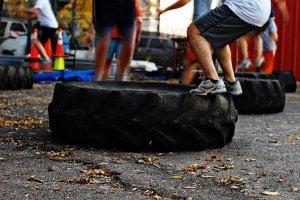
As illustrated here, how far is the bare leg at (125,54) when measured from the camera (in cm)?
557

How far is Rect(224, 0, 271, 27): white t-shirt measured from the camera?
4.15 metres

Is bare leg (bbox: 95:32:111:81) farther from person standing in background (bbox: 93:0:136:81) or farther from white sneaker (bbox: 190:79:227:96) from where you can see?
white sneaker (bbox: 190:79:227:96)

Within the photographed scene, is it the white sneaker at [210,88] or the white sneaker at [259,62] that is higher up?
the white sneaker at [210,88]

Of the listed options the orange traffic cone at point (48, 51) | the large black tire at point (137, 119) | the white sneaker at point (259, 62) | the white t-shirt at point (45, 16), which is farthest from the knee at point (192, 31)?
the orange traffic cone at point (48, 51)

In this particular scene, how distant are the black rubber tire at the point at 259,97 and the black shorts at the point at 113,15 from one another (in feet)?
4.62

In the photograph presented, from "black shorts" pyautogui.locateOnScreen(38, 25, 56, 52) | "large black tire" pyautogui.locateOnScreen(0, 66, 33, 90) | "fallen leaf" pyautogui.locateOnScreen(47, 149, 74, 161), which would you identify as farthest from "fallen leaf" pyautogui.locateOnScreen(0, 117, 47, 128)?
"black shorts" pyautogui.locateOnScreen(38, 25, 56, 52)

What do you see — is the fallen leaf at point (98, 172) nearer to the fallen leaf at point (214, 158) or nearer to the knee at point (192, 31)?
the fallen leaf at point (214, 158)

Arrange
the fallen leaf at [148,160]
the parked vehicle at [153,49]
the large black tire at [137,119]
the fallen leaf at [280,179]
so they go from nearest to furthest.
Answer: the fallen leaf at [280,179]
the fallen leaf at [148,160]
the large black tire at [137,119]
the parked vehicle at [153,49]

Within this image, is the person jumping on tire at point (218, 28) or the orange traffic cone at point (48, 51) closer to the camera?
the person jumping on tire at point (218, 28)

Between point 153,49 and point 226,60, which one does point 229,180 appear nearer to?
point 226,60

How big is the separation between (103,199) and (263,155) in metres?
1.44

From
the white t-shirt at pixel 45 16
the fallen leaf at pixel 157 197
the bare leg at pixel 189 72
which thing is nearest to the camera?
the fallen leaf at pixel 157 197

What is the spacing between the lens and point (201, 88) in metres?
4.11

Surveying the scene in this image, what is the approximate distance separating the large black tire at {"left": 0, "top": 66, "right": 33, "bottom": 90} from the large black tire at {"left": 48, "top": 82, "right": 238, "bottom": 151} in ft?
16.6
